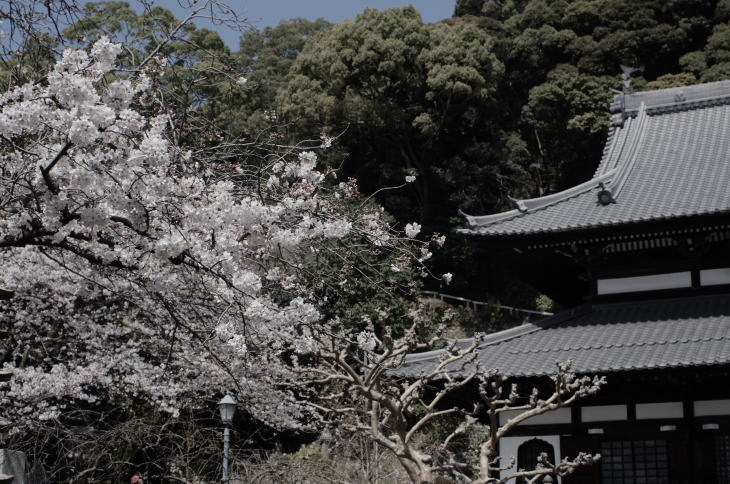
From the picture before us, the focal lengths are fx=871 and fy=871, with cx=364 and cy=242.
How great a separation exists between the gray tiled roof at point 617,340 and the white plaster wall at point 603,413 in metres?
0.71

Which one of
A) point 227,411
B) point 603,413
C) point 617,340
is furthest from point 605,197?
point 227,411

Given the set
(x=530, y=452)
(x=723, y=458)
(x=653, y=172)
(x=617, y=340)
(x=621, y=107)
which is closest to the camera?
(x=723, y=458)

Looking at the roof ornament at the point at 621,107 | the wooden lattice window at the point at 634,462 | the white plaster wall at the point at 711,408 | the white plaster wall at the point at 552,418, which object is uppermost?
the roof ornament at the point at 621,107

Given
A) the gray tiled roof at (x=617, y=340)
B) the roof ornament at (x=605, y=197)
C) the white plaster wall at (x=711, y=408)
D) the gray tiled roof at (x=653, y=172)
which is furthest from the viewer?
the roof ornament at (x=605, y=197)

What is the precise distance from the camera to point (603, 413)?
996cm

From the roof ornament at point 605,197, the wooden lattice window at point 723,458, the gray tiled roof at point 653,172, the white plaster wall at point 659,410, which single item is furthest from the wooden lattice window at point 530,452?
the roof ornament at point 605,197

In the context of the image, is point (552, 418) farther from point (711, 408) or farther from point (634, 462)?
point (711, 408)

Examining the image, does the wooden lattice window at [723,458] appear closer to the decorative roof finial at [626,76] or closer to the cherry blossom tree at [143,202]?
the cherry blossom tree at [143,202]

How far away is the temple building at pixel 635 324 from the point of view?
371 inches

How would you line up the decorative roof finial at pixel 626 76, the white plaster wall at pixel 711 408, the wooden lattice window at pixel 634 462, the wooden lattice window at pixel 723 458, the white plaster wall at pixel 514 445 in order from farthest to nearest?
the decorative roof finial at pixel 626 76 → the white plaster wall at pixel 514 445 → the wooden lattice window at pixel 634 462 → the white plaster wall at pixel 711 408 → the wooden lattice window at pixel 723 458

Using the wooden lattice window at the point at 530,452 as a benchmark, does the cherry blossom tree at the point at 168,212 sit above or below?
above

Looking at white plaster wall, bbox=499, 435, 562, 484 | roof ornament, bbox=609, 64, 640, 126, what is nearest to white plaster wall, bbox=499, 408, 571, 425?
white plaster wall, bbox=499, 435, 562, 484

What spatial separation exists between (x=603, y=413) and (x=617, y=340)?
85cm

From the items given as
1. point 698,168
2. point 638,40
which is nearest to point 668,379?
point 698,168
